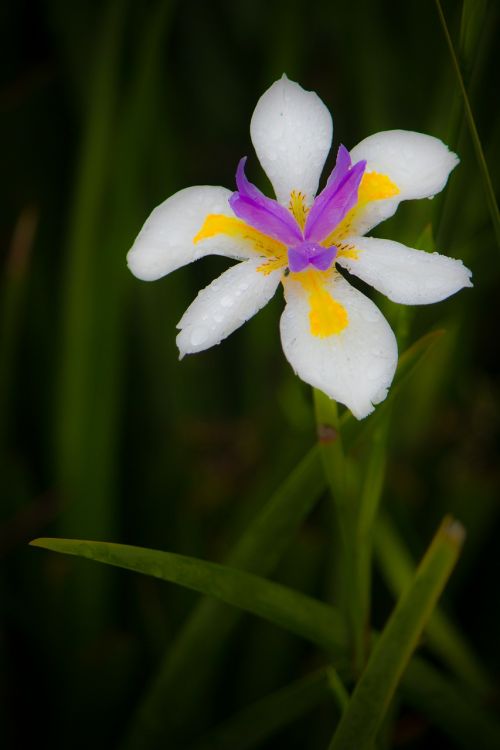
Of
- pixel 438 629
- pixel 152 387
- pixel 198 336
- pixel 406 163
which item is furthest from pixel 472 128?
pixel 152 387

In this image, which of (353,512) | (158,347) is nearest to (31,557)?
(158,347)

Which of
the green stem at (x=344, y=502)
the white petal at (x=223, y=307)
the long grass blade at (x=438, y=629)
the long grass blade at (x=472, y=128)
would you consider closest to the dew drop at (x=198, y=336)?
the white petal at (x=223, y=307)

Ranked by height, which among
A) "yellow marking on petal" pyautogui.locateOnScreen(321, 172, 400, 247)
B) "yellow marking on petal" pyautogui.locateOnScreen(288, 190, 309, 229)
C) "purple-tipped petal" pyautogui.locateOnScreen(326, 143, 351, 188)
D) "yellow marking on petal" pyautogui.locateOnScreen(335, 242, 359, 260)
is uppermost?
"purple-tipped petal" pyautogui.locateOnScreen(326, 143, 351, 188)

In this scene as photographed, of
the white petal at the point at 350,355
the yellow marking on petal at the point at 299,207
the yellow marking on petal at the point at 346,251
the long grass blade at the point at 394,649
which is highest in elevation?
the yellow marking on petal at the point at 299,207

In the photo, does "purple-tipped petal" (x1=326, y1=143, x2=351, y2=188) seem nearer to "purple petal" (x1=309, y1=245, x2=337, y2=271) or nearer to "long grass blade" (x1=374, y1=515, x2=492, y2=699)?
"purple petal" (x1=309, y1=245, x2=337, y2=271)

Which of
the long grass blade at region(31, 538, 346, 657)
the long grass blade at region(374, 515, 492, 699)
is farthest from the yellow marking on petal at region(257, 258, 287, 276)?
the long grass blade at region(374, 515, 492, 699)

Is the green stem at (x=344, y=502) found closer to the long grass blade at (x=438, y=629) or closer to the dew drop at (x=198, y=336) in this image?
the dew drop at (x=198, y=336)
